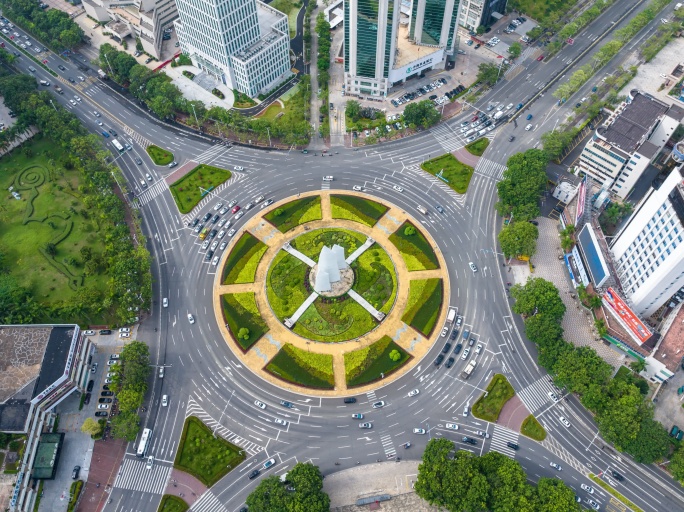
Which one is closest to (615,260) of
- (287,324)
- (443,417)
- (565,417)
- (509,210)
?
(509,210)

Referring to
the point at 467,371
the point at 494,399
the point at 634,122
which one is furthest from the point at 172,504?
the point at 634,122

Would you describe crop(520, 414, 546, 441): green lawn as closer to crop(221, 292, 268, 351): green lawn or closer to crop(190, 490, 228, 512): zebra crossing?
crop(221, 292, 268, 351): green lawn

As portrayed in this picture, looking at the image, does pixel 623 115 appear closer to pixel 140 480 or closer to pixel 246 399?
Result: pixel 246 399

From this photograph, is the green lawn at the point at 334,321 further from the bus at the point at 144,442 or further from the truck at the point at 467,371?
the bus at the point at 144,442

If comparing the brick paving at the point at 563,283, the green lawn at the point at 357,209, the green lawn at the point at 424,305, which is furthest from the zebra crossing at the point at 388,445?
the green lawn at the point at 357,209

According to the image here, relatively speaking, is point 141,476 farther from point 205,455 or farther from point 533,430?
point 533,430
